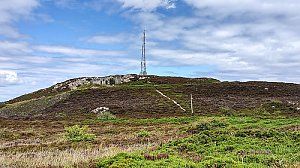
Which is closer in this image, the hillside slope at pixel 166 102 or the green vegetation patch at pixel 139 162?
the green vegetation patch at pixel 139 162

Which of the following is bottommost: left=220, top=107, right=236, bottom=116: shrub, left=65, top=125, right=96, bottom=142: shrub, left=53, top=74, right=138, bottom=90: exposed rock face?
left=65, top=125, right=96, bottom=142: shrub

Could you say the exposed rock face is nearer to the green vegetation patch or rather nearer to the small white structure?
the small white structure

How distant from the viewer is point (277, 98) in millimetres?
77500

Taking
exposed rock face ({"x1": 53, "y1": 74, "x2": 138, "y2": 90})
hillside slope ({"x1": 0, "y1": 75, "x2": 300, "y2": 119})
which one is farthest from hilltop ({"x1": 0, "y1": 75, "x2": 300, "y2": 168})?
exposed rock face ({"x1": 53, "y1": 74, "x2": 138, "y2": 90})

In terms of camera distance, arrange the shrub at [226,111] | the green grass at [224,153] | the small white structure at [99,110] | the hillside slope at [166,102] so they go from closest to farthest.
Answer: the green grass at [224,153] < the shrub at [226,111] < the hillside slope at [166,102] < the small white structure at [99,110]

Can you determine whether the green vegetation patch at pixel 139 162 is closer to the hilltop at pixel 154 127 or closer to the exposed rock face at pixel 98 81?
the hilltop at pixel 154 127

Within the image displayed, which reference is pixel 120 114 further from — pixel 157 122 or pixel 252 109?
pixel 252 109

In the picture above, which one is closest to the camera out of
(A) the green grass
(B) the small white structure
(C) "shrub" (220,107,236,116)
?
(A) the green grass

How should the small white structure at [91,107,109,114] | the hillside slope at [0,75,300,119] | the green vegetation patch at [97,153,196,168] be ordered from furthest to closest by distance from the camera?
the small white structure at [91,107,109,114] → the hillside slope at [0,75,300,119] → the green vegetation patch at [97,153,196,168]

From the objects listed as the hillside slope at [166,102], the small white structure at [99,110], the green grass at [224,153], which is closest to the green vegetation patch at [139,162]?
the green grass at [224,153]

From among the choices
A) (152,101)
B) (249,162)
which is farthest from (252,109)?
(249,162)

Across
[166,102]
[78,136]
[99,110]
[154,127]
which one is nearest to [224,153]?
[78,136]

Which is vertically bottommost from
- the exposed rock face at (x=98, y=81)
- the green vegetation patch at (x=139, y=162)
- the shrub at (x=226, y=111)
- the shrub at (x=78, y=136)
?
the shrub at (x=78, y=136)

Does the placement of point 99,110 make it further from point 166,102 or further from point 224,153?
point 224,153
